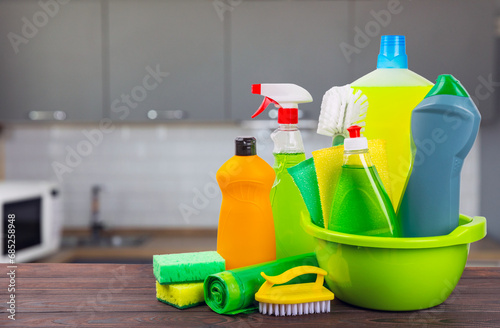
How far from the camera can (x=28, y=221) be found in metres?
2.36

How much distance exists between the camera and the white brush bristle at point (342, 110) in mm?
597

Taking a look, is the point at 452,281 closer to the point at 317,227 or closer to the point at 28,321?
the point at 317,227

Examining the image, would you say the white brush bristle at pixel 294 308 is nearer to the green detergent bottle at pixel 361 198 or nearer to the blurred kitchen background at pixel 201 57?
the green detergent bottle at pixel 361 198

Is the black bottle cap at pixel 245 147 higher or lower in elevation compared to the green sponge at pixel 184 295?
higher

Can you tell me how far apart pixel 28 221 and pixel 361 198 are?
2.13 m

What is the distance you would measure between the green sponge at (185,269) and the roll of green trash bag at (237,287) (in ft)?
0.05

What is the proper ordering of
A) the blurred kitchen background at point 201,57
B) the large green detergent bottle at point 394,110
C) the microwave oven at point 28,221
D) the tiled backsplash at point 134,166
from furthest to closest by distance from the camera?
the tiled backsplash at point 134,166 → the blurred kitchen background at point 201,57 → the microwave oven at point 28,221 → the large green detergent bottle at point 394,110

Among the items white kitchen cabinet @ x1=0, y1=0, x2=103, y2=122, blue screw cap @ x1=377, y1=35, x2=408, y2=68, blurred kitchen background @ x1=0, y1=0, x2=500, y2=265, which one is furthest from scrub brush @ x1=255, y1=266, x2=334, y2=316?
white kitchen cabinet @ x1=0, y1=0, x2=103, y2=122

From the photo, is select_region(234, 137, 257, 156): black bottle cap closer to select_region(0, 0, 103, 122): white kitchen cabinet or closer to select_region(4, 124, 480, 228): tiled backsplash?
select_region(0, 0, 103, 122): white kitchen cabinet

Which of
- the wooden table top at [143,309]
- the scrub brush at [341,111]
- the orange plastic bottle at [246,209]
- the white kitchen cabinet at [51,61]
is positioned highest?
→ the white kitchen cabinet at [51,61]

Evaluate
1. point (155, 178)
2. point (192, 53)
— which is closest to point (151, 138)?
point (155, 178)

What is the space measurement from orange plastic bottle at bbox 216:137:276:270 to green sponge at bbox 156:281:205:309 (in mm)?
73

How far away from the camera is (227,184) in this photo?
0.66 m

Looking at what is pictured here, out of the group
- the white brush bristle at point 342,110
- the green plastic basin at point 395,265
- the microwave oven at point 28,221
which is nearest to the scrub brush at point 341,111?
the white brush bristle at point 342,110
